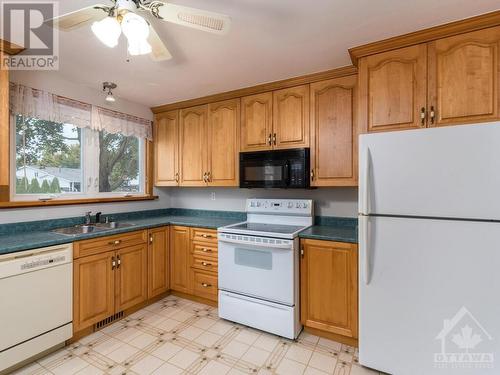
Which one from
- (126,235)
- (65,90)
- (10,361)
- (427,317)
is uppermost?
(65,90)

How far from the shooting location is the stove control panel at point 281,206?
2578 millimetres

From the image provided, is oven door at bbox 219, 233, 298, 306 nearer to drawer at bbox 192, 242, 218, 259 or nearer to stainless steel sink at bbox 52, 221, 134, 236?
drawer at bbox 192, 242, 218, 259

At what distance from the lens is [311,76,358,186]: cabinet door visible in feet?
7.41

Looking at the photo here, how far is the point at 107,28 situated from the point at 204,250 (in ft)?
6.91

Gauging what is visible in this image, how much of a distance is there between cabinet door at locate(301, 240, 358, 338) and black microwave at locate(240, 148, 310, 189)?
1.99 feet

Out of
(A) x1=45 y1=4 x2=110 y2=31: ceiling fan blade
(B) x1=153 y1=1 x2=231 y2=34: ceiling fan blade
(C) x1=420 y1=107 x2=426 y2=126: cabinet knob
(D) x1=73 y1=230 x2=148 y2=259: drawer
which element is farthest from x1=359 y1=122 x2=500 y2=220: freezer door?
(D) x1=73 y1=230 x2=148 y2=259: drawer

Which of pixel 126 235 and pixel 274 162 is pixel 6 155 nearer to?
pixel 126 235

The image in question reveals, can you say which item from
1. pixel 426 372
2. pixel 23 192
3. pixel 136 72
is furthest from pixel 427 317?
pixel 23 192

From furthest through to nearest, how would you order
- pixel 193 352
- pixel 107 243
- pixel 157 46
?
pixel 107 243 → pixel 193 352 → pixel 157 46

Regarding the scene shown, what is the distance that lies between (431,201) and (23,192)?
3.22m

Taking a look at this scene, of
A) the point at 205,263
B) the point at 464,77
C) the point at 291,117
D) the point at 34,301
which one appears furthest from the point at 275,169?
the point at 34,301

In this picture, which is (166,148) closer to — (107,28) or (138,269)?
(138,269)

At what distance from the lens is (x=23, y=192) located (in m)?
2.29

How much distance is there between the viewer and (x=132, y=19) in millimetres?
1162
